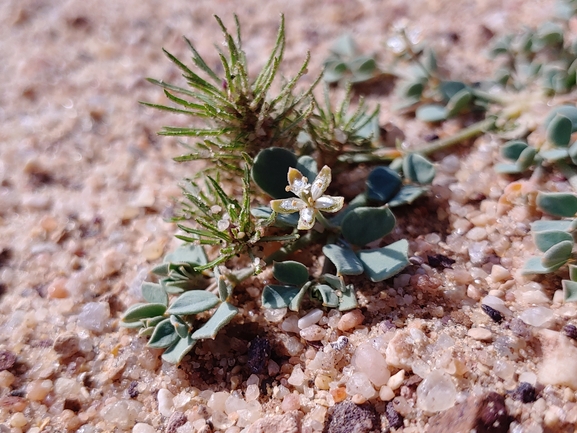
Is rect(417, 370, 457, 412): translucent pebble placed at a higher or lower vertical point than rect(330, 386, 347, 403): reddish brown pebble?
lower

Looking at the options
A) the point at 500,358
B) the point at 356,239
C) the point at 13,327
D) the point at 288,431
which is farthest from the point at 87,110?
the point at 500,358

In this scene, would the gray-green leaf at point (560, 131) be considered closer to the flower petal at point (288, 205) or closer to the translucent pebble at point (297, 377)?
the flower petal at point (288, 205)

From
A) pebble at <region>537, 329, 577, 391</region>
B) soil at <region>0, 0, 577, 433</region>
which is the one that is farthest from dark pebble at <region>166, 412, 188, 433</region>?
pebble at <region>537, 329, 577, 391</region>

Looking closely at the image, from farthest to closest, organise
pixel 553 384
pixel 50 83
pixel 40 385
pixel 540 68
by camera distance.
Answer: pixel 50 83, pixel 540 68, pixel 40 385, pixel 553 384

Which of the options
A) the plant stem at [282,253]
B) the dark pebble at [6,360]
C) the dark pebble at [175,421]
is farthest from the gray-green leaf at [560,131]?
the dark pebble at [6,360]

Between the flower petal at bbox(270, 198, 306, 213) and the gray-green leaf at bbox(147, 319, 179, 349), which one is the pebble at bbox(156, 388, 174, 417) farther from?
the flower petal at bbox(270, 198, 306, 213)

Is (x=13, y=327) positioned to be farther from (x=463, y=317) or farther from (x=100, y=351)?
(x=463, y=317)

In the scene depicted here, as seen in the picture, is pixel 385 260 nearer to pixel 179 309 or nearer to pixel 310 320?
pixel 310 320
